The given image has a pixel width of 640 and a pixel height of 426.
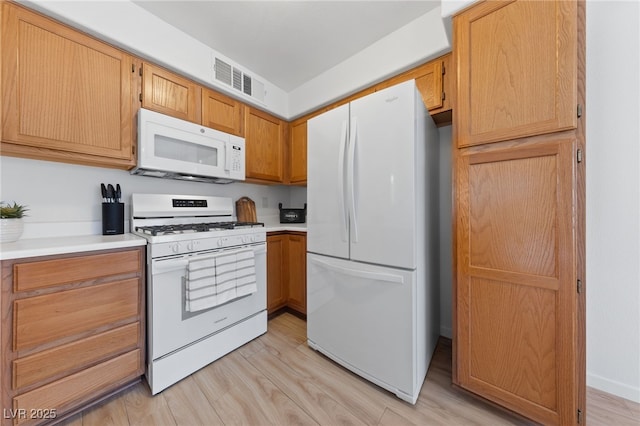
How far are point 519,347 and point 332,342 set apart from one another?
107 centimetres

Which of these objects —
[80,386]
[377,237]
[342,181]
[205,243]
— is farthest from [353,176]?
[80,386]

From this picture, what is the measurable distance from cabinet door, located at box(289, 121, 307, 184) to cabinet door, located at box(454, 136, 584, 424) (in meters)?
1.75

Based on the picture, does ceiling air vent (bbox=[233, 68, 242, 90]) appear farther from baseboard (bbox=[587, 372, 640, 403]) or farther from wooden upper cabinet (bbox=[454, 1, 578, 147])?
baseboard (bbox=[587, 372, 640, 403])

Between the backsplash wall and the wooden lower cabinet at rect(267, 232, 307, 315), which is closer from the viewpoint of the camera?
the backsplash wall

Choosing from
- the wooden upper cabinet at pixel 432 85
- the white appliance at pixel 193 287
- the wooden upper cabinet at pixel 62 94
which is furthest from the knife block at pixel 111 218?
the wooden upper cabinet at pixel 432 85

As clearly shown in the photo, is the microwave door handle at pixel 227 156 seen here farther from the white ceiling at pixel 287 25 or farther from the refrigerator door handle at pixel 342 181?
the refrigerator door handle at pixel 342 181

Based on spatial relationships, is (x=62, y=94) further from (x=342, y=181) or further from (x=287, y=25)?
(x=342, y=181)

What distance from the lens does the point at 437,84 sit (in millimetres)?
1751

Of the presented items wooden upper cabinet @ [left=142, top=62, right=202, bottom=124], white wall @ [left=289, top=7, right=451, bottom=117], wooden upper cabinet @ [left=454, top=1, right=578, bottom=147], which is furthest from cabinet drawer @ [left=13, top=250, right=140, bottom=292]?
white wall @ [left=289, top=7, right=451, bottom=117]

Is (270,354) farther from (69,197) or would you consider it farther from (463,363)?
(69,197)

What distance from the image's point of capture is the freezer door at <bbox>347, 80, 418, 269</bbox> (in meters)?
1.30

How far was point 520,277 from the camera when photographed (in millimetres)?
1132

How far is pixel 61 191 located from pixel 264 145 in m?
1.64

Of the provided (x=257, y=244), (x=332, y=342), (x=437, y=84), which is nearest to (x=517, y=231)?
(x=437, y=84)
